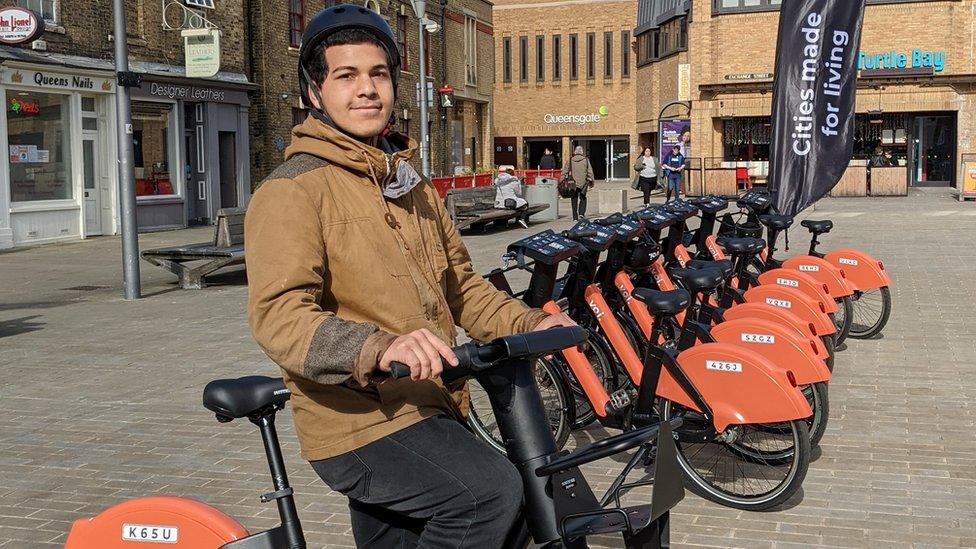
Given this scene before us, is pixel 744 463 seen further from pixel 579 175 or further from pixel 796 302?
pixel 579 175

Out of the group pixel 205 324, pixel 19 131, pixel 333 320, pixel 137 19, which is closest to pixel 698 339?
pixel 333 320

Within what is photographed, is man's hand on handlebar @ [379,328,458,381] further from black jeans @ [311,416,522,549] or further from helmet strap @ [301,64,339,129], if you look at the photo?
helmet strap @ [301,64,339,129]

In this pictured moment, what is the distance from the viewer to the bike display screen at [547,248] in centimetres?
517

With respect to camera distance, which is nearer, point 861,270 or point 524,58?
point 861,270

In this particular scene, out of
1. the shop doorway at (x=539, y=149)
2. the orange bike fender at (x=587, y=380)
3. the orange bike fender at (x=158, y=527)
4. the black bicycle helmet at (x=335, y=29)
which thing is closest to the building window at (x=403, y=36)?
the shop doorway at (x=539, y=149)

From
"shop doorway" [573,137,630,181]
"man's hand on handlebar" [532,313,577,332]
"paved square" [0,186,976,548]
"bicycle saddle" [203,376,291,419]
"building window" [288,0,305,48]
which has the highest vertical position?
"building window" [288,0,305,48]

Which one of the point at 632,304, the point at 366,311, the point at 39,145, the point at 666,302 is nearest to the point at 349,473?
the point at 366,311

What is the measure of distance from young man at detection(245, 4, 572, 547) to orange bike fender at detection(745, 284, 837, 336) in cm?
426

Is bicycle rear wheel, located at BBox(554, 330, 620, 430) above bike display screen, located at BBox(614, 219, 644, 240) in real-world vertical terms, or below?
below

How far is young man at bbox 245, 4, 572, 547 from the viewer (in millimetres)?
2223

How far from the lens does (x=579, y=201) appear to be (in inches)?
973

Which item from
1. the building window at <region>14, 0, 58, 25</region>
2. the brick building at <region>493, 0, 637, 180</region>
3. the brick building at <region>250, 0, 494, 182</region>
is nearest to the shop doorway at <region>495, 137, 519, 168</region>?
the brick building at <region>493, 0, 637, 180</region>

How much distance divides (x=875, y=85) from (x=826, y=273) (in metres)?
32.4

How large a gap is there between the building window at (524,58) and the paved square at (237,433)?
4732cm
